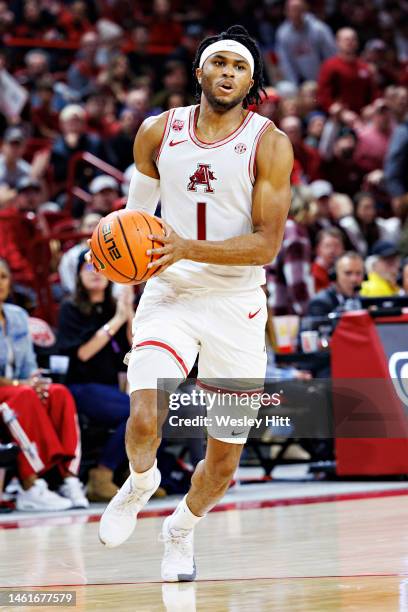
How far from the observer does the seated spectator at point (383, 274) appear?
37.2 ft

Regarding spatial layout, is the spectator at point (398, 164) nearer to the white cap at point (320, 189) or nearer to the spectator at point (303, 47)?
the white cap at point (320, 189)

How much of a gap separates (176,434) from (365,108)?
9.31 meters

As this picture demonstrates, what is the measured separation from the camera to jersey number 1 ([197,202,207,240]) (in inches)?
210

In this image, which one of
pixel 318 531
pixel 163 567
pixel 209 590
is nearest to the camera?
pixel 209 590

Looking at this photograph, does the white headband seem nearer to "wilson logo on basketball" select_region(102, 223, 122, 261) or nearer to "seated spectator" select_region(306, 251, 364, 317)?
"wilson logo on basketball" select_region(102, 223, 122, 261)

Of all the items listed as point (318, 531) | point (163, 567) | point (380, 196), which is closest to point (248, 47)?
point (163, 567)

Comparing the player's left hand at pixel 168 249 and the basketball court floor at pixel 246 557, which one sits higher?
the player's left hand at pixel 168 249

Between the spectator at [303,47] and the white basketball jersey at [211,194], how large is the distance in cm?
1312

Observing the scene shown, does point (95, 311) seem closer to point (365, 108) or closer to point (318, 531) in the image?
point (318, 531)

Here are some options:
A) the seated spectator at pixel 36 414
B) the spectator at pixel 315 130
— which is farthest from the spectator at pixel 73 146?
the seated spectator at pixel 36 414

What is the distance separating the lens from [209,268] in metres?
5.34

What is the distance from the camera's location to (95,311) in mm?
9430

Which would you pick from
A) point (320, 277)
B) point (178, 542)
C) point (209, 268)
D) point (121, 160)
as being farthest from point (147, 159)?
point (121, 160)

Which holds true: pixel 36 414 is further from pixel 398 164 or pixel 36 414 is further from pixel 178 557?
pixel 398 164
